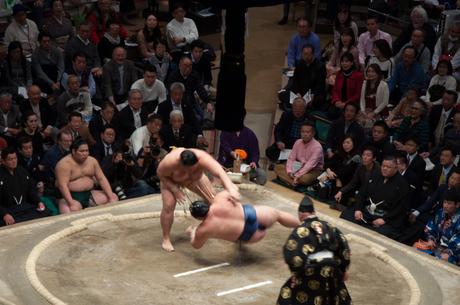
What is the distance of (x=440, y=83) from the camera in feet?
23.2

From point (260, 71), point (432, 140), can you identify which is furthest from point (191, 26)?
point (432, 140)

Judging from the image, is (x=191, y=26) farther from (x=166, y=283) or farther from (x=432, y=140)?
(x=166, y=283)

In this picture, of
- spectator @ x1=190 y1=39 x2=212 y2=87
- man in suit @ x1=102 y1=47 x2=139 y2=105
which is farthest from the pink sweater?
man in suit @ x1=102 y1=47 x2=139 y2=105

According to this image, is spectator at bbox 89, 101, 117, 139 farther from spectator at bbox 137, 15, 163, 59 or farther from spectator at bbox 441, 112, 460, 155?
spectator at bbox 441, 112, 460, 155

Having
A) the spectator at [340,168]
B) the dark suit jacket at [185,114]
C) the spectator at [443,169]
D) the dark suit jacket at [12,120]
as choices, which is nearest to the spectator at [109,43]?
the dark suit jacket at [185,114]

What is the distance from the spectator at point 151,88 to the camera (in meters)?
7.02

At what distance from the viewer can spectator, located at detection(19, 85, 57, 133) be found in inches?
263

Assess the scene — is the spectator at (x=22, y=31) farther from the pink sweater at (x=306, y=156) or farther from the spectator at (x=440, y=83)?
the spectator at (x=440, y=83)

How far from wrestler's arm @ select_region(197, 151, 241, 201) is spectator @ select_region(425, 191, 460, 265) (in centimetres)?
143

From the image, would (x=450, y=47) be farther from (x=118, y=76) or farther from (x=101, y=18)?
(x=101, y=18)

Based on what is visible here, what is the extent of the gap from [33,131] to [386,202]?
2255mm

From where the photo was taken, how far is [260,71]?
342 inches

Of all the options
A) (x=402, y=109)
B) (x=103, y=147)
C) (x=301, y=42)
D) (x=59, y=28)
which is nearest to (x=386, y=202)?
(x=402, y=109)

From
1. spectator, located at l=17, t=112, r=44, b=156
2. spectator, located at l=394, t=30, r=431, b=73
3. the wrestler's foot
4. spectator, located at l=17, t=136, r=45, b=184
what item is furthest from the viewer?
spectator, located at l=394, t=30, r=431, b=73
